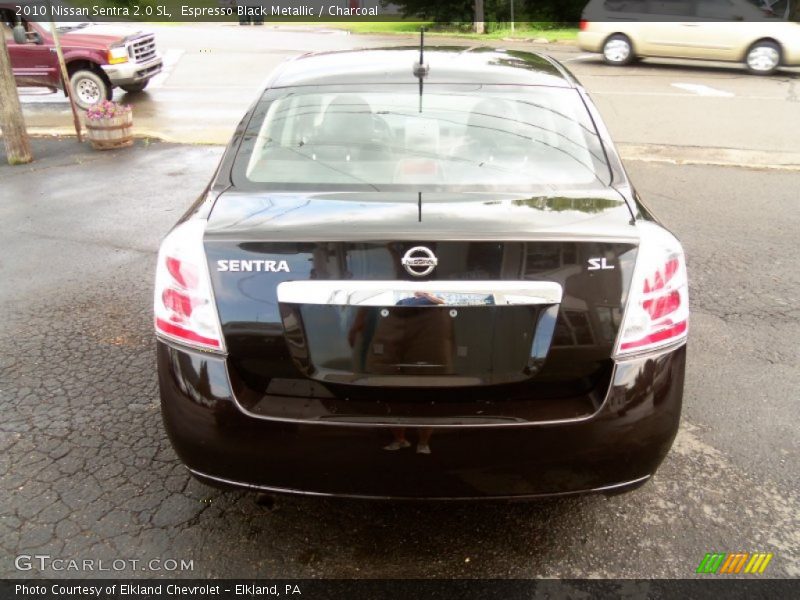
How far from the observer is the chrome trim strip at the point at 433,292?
199 cm

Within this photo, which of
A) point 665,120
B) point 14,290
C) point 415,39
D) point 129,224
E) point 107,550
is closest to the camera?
point 107,550

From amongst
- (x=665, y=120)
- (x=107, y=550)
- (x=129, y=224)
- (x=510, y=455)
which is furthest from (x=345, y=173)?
(x=665, y=120)

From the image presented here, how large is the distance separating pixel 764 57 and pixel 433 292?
1625 centimetres

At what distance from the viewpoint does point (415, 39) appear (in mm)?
24344

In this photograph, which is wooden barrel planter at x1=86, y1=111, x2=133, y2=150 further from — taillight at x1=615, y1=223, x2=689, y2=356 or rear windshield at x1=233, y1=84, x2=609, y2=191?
taillight at x1=615, y1=223, x2=689, y2=356

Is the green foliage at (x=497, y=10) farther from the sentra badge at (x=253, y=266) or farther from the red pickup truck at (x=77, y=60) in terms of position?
the sentra badge at (x=253, y=266)

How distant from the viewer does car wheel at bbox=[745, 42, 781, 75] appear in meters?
14.9

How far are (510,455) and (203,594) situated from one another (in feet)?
3.81

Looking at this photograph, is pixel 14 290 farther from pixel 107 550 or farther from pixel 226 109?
pixel 226 109

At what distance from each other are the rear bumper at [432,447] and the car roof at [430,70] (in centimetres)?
153

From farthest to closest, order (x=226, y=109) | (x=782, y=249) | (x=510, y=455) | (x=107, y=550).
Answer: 1. (x=226, y=109)
2. (x=782, y=249)
3. (x=107, y=550)
4. (x=510, y=455)

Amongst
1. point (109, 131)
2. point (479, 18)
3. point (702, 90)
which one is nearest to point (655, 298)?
point (109, 131)
